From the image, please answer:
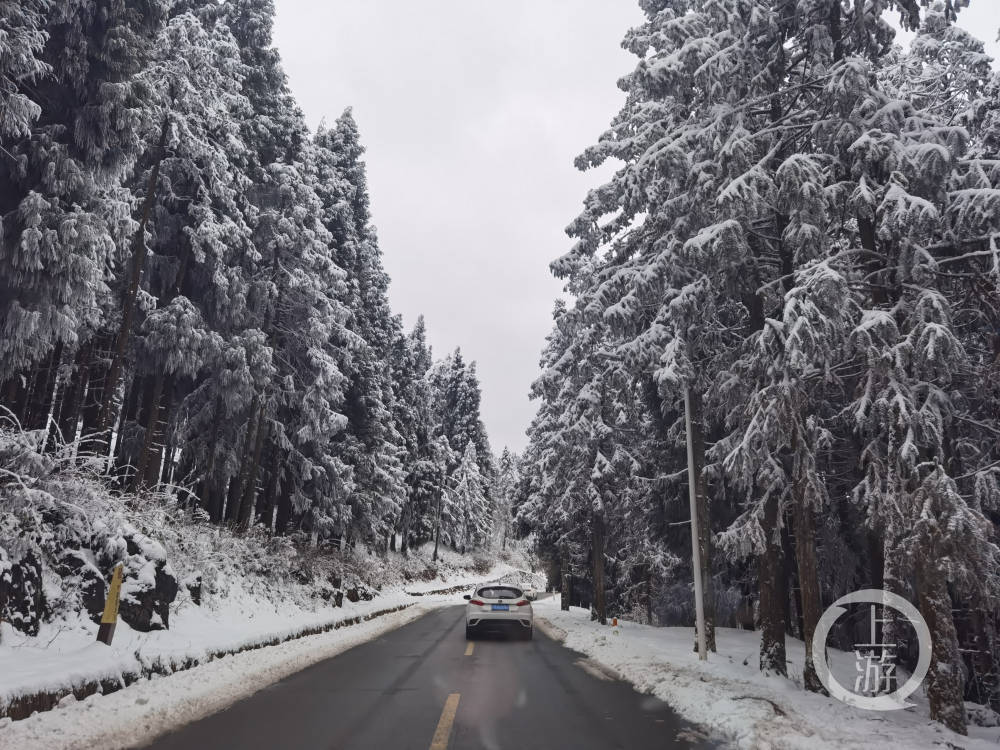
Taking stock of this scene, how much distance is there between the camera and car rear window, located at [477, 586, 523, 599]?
1728 cm

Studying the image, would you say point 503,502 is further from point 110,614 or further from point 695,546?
point 110,614

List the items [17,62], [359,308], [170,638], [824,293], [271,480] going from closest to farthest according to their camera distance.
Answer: [824,293] → [170,638] → [17,62] → [271,480] → [359,308]

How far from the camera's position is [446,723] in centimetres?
689

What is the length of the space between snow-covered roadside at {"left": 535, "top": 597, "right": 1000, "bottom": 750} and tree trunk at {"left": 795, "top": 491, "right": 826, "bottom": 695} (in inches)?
15.1

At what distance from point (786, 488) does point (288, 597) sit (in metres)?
14.4

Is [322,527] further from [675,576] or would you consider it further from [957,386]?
[957,386]

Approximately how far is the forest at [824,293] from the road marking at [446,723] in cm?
550

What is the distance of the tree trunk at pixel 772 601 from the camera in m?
10.9

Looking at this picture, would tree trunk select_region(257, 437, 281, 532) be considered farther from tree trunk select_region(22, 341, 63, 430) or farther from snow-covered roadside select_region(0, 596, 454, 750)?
snow-covered roadside select_region(0, 596, 454, 750)

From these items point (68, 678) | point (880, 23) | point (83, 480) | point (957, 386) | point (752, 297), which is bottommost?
point (68, 678)

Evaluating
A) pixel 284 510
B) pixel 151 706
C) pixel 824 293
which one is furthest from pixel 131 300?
pixel 824 293

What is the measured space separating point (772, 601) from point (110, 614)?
11.0 meters

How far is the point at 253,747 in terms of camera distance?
5758mm

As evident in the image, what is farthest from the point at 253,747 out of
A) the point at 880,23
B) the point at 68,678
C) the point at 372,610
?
the point at 372,610
